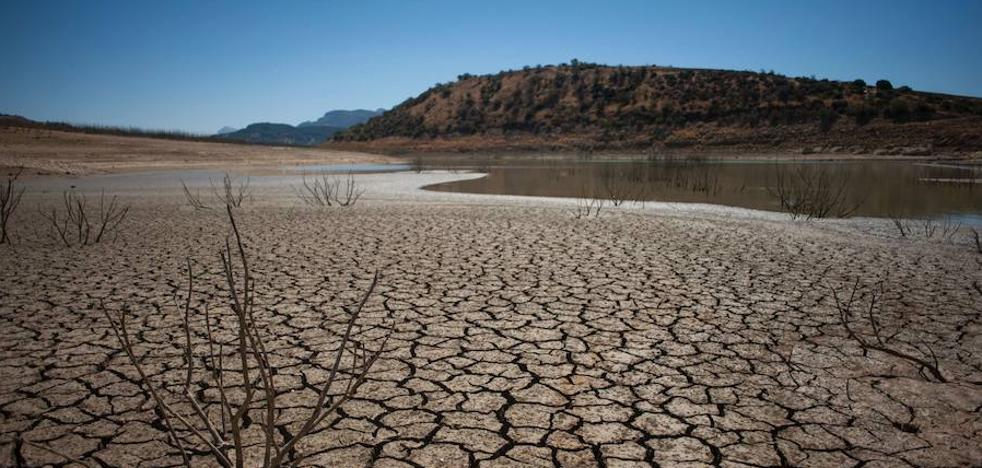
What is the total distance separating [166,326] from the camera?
431cm

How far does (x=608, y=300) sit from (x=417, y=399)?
2.38 meters

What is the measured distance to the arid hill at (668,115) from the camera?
1499 inches

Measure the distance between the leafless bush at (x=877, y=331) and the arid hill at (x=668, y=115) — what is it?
34.2 metres

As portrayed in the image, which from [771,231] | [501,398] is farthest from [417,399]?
[771,231]

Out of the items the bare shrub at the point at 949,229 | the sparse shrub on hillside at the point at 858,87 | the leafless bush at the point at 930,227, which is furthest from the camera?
the sparse shrub on hillside at the point at 858,87

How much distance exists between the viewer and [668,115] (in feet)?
160

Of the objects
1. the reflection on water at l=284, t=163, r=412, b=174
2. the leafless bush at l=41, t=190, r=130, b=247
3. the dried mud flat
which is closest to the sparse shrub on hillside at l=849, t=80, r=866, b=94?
the reflection on water at l=284, t=163, r=412, b=174

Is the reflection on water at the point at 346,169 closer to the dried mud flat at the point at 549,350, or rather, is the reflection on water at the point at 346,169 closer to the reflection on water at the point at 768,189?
the reflection on water at the point at 768,189

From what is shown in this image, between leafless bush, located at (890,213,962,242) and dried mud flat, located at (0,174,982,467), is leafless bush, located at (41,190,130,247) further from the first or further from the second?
leafless bush, located at (890,213,962,242)

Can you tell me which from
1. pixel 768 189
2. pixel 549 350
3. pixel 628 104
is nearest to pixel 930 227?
pixel 768 189

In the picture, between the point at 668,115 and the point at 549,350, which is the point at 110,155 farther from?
the point at 668,115

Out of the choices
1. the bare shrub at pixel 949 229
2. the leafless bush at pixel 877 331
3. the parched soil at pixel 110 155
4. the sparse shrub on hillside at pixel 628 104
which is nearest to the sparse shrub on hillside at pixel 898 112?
the sparse shrub on hillside at pixel 628 104

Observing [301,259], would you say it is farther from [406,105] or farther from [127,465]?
[406,105]

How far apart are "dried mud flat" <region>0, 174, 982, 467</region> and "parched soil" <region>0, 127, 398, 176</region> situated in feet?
58.9
